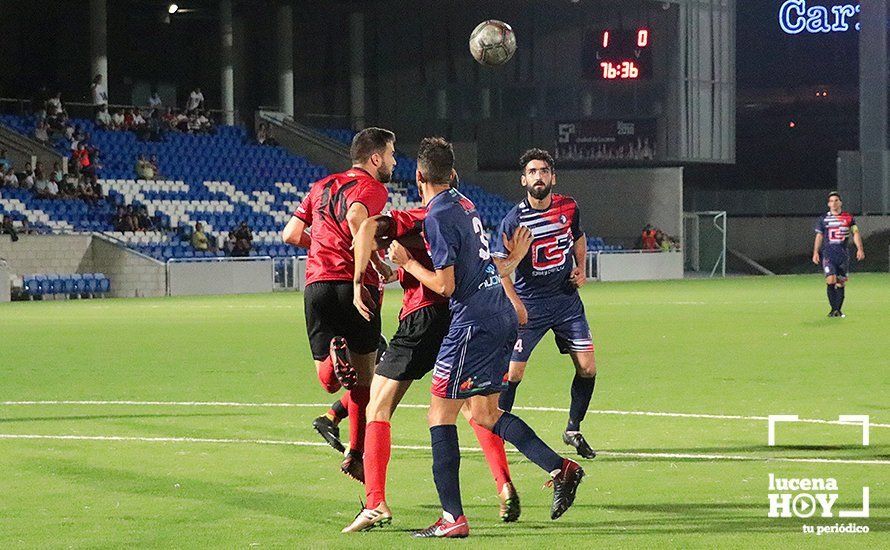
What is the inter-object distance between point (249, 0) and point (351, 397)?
4340cm

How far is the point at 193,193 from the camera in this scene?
142ft

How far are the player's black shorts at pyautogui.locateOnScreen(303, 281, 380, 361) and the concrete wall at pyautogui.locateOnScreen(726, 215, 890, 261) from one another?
47866mm

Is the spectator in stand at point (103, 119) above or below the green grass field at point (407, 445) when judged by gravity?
above

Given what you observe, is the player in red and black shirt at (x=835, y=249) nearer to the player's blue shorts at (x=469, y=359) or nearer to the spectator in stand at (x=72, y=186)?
the player's blue shorts at (x=469, y=359)

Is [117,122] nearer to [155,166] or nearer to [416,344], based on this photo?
[155,166]

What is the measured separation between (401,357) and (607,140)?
44.4m

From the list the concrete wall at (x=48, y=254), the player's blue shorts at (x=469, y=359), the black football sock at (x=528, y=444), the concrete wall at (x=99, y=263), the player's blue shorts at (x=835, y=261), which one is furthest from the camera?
the concrete wall at (x=99, y=263)

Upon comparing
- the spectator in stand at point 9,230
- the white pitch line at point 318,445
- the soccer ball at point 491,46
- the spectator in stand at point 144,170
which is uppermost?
the soccer ball at point 491,46

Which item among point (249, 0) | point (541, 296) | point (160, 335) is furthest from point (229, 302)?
point (541, 296)

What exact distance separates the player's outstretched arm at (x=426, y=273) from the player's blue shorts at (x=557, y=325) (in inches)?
133

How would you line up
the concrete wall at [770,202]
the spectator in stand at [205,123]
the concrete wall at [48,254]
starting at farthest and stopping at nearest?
the concrete wall at [770,202] → the spectator in stand at [205,123] → the concrete wall at [48,254]

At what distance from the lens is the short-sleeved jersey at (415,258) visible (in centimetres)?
768

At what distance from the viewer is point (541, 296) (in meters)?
10.9

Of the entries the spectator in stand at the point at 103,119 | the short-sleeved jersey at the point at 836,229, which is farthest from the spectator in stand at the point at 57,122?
the short-sleeved jersey at the point at 836,229
